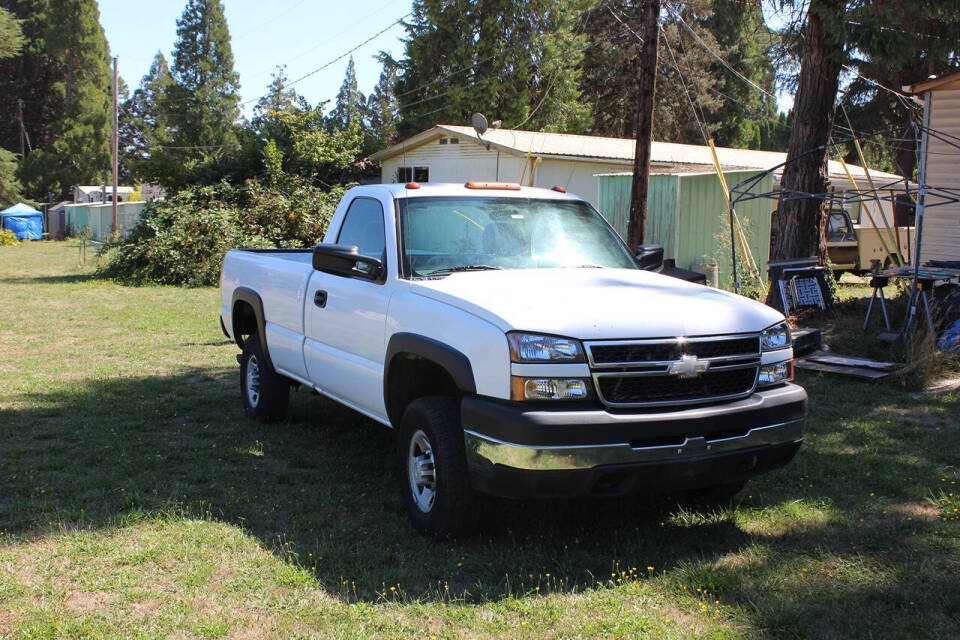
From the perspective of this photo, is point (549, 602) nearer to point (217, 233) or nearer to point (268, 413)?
point (268, 413)

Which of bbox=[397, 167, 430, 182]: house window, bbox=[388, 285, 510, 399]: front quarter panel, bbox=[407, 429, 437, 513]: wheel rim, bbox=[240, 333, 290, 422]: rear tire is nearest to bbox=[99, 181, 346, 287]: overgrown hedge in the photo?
bbox=[397, 167, 430, 182]: house window

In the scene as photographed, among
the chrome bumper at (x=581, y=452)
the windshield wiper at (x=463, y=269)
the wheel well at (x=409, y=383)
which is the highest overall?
the windshield wiper at (x=463, y=269)

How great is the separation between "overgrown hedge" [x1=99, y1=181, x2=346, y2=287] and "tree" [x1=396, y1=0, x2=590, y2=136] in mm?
15921

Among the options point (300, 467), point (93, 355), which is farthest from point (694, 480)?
point (93, 355)

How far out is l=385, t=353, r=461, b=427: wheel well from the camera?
486 centimetres

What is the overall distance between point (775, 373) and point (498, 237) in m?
1.87

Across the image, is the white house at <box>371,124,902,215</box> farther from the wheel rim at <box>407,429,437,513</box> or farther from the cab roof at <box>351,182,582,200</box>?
the wheel rim at <box>407,429,437,513</box>

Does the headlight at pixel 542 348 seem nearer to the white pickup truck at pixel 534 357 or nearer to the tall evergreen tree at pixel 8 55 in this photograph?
the white pickup truck at pixel 534 357

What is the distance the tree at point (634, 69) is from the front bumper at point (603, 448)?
36.2 metres

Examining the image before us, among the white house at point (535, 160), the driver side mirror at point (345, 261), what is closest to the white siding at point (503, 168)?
the white house at point (535, 160)

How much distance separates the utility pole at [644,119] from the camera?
11977mm

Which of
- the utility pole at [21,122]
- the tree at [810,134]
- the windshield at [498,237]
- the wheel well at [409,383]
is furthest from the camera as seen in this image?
the utility pole at [21,122]

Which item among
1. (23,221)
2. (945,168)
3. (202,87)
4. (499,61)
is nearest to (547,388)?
(945,168)

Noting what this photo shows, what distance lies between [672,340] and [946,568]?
5.74ft
